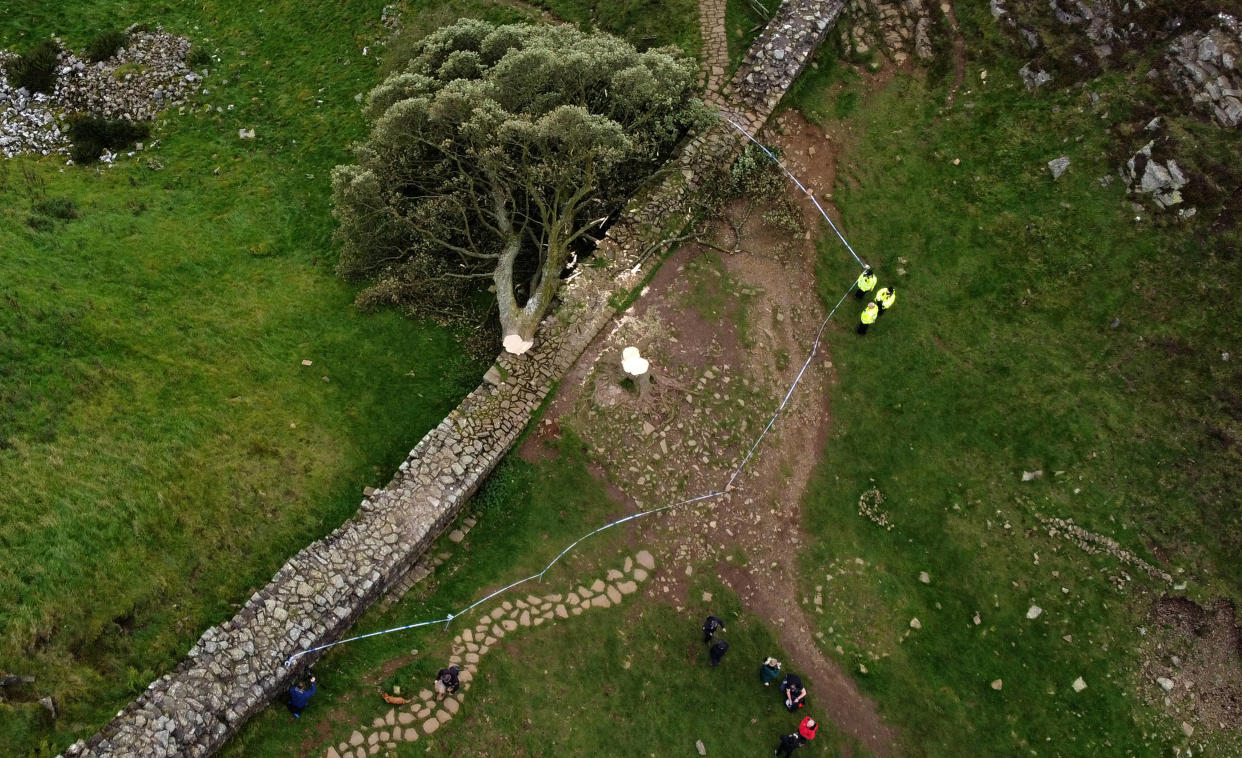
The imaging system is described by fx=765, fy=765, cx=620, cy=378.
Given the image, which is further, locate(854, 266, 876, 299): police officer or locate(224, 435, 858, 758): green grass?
locate(854, 266, 876, 299): police officer

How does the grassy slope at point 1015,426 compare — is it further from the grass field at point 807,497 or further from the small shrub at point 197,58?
the small shrub at point 197,58

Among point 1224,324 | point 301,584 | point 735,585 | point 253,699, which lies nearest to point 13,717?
point 253,699

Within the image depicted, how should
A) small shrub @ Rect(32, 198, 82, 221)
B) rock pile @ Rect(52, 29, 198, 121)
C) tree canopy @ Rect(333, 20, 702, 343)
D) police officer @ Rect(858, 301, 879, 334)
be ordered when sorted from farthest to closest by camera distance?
rock pile @ Rect(52, 29, 198, 121) → small shrub @ Rect(32, 198, 82, 221) → police officer @ Rect(858, 301, 879, 334) → tree canopy @ Rect(333, 20, 702, 343)

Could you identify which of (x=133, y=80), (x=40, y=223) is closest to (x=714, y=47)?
(x=133, y=80)

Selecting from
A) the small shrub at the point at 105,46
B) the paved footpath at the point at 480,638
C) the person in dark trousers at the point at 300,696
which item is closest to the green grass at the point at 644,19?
the small shrub at the point at 105,46

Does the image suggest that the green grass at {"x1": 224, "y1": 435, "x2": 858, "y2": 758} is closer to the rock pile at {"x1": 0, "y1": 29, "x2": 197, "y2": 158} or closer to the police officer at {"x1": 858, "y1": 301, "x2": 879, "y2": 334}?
the police officer at {"x1": 858, "y1": 301, "x2": 879, "y2": 334}

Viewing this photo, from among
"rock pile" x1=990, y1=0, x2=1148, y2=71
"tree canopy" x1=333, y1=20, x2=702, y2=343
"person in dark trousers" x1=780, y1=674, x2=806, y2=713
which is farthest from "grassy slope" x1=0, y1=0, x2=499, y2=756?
"rock pile" x1=990, y1=0, x2=1148, y2=71
